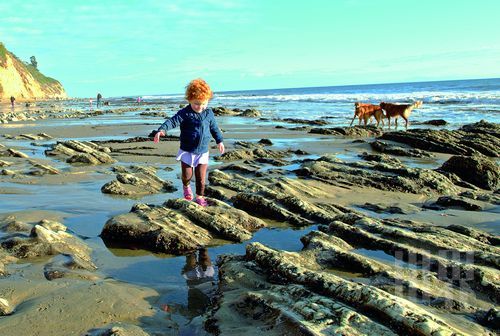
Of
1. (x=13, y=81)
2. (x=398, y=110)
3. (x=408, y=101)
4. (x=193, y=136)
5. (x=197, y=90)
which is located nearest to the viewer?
(x=197, y=90)

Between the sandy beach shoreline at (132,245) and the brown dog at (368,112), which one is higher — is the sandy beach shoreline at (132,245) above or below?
below

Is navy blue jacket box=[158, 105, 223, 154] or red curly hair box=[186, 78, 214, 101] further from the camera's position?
navy blue jacket box=[158, 105, 223, 154]

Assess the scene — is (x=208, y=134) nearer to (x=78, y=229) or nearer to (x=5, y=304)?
(x=78, y=229)

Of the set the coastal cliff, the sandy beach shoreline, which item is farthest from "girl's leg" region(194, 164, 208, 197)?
the coastal cliff

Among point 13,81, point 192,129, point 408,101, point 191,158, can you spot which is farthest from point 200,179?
point 13,81

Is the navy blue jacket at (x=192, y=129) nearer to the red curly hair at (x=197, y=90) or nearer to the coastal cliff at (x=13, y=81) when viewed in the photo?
the red curly hair at (x=197, y=90)

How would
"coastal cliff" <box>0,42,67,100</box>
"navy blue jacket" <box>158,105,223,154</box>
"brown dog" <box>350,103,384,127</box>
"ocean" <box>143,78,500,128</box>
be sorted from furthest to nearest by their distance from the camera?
"coastal cliff" <box>0,42,67,100</box>
"ocean" <box>143,78,500,128</box>
"brown dog" <box>350,103,384,127</box>
"navy blue jacket" <box>158,105,223,154</box>

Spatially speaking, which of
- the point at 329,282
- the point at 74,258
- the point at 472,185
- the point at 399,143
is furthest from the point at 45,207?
the point at 399,143

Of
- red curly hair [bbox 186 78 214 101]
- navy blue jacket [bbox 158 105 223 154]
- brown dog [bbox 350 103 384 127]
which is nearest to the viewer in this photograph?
red curly hair [bbox 186 78 214 101]

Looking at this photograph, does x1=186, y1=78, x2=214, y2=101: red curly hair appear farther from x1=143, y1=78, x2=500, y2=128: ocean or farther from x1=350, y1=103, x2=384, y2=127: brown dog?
x1=143, y1=78, x2=500, y2=128: ocean

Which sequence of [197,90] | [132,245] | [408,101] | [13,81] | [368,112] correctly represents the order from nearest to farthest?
[132,245], [197,90], [368,112], [408,101], [13,81]

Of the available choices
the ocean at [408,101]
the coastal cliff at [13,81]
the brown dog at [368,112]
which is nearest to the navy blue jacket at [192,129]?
the brown dog at [368,112]

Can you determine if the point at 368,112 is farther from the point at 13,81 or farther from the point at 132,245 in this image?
the point at 13,81

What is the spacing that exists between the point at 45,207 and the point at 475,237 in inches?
233
